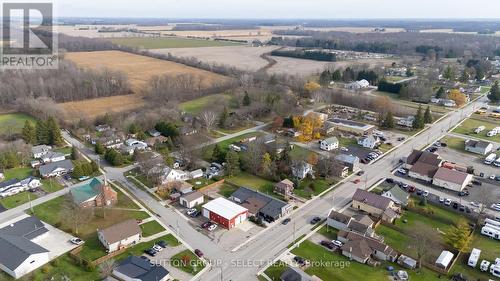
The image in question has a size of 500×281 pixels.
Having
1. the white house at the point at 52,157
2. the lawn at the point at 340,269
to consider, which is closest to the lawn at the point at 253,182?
the lawn at the point at 340,269

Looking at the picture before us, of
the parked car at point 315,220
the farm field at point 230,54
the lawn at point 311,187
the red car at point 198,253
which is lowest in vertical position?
the red car at point 198,253

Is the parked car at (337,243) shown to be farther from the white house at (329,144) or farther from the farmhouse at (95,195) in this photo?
the farmhouse at (95,195)

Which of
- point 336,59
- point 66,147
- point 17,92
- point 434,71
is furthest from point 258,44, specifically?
point 66,147

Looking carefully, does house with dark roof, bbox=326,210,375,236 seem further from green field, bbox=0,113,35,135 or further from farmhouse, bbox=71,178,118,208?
green field, bbox=0,113,35,135

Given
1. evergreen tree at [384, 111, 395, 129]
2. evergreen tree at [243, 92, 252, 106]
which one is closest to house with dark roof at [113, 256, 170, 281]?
evergreen tree at [384, 111, 395, 129]

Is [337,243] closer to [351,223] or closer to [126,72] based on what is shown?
[351,223]

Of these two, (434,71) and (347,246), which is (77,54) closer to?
(434,71)

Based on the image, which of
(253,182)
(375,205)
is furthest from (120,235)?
(375,205)
